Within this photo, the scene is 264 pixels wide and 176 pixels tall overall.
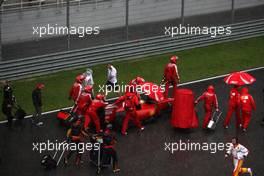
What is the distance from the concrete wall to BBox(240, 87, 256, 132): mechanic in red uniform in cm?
888

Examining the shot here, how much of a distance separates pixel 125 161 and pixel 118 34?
994cm

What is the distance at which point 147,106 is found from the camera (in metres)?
23.3

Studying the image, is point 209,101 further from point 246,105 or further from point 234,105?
point 246,105

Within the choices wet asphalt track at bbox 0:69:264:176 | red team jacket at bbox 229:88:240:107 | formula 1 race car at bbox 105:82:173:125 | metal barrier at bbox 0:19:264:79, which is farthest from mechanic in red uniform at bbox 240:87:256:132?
metal barrier at bbox 0:19:264:79

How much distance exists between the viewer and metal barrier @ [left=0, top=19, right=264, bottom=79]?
27203 mm

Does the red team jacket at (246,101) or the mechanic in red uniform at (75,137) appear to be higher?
the red team jacket at (246,101)

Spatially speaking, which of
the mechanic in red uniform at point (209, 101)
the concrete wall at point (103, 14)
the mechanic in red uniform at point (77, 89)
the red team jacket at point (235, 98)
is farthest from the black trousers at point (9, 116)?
the red team jacket at point (235, 98)

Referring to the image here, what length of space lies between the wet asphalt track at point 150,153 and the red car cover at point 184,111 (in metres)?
0.31

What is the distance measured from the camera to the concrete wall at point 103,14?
27.5m

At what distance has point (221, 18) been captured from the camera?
32406 millimetres

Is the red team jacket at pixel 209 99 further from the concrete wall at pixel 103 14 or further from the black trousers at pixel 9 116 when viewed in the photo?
the concrete wall at pixel 103 14

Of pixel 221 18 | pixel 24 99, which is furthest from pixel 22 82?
pixel 221 18

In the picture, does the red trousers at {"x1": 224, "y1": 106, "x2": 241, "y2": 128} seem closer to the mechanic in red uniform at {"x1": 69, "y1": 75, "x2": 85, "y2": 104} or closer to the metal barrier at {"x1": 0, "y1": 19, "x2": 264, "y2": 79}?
the mechanic in red uniform at {"x1": 69, "y1": 75, "x2": 85, "y2": 104}

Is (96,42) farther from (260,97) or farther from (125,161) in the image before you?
(125,161)
